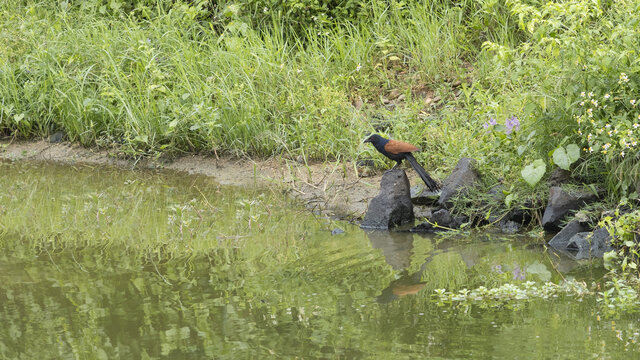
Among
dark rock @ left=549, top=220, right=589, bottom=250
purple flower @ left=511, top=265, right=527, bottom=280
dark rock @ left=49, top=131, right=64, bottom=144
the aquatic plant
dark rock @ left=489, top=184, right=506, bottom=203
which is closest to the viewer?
the aquatic plant

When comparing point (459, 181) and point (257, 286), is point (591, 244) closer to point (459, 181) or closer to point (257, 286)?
point (459, 181)

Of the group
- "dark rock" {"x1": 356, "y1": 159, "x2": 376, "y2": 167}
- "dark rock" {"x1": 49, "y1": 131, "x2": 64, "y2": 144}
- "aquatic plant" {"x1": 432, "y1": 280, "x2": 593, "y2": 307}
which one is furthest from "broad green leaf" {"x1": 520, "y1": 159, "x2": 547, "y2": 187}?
"dark rock" {"x1": 49, "y1": 131, "x2": 64, "y2": 144}

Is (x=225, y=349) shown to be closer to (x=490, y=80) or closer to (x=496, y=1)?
(x=490, y=80)

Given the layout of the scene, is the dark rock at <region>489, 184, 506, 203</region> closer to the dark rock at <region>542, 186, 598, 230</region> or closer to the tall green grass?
the dark rock at <region>542, 186, 598, 230</region>

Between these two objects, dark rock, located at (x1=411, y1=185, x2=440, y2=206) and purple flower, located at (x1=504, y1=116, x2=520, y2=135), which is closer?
purple flower, located at (x1=504, y1=116, x2=520, y2=135)

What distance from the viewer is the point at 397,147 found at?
652 centimetres

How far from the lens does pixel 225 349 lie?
3742mm

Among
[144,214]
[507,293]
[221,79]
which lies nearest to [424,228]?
[507,293]

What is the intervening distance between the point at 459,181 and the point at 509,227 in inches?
20.0

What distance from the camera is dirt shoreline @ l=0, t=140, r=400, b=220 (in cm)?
693

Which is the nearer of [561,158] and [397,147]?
[561,158]

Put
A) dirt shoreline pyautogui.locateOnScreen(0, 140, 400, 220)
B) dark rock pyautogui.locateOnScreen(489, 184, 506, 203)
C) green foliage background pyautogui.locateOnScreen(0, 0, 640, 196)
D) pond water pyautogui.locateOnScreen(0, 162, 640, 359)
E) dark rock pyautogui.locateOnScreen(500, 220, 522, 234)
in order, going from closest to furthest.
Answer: pond water pyautogui.locateOnScreen(0, 162, 640, 359), dark rock pyautogui.locateOnScreen(500, 220, 522, 234), dark rock pyautogui.locateOnScreen(489, 184, 506, 203), dirt shoreline pyautogui.locateOnScreen(0, 140, 400, 220), green foliage background pyautogui.locateOnScreen(0, 0, 640, 196)

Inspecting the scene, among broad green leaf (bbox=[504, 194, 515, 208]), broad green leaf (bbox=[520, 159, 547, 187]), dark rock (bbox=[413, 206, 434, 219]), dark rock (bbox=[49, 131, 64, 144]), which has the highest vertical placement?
broad green leaf (bbox=[520, 159, 547, 187])

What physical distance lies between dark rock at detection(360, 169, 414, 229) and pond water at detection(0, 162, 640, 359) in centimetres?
16
